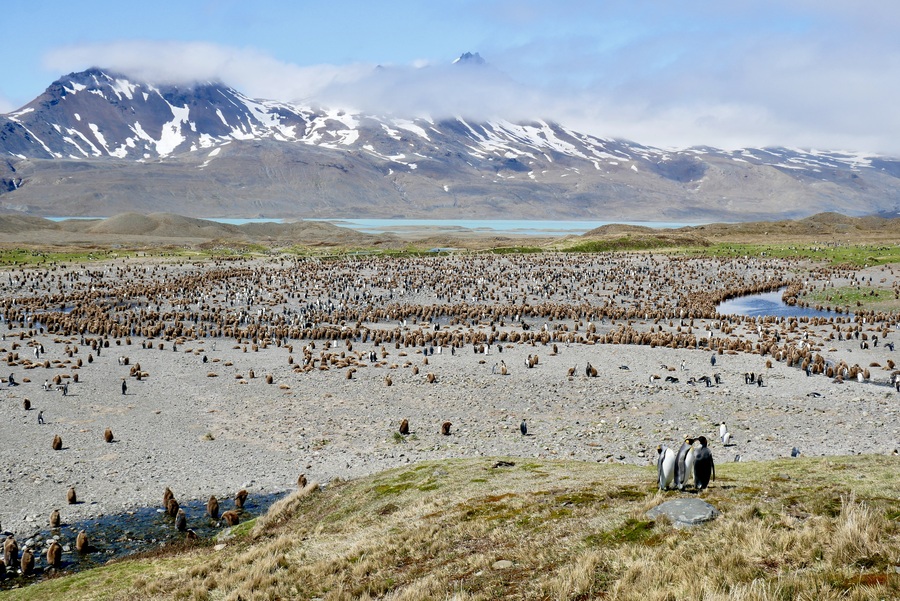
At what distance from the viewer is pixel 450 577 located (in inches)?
327

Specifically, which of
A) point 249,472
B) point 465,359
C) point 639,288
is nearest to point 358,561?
point 249,472

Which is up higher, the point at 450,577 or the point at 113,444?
the point at 450,577

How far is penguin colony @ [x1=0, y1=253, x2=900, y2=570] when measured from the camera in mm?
29000

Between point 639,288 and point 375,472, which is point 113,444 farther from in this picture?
point 639,288

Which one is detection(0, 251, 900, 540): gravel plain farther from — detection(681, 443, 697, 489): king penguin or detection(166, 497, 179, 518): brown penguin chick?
detection(681, 443, 697, 489): king penguin

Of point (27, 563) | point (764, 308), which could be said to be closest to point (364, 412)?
point (27, 563)

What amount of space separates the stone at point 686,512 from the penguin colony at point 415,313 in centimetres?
128

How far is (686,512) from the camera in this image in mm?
9172

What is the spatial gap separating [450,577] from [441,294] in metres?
45.2

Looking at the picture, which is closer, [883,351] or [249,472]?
[249,472]

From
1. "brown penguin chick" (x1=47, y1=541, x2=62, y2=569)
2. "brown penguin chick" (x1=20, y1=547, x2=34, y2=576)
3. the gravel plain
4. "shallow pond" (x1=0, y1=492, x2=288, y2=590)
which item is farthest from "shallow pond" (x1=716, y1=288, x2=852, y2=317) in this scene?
"brown penguin chick" (x1=20, y1=547, x2=34, y2=576)

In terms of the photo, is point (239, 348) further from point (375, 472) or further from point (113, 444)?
point (375, 472)

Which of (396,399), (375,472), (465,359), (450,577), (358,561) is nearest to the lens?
(450,577)

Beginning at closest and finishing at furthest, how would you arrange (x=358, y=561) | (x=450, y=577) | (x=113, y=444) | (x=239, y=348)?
(x=450, y=577) → (x=358, y=561) → (x=113, y=444) → (x=239, y=348)
